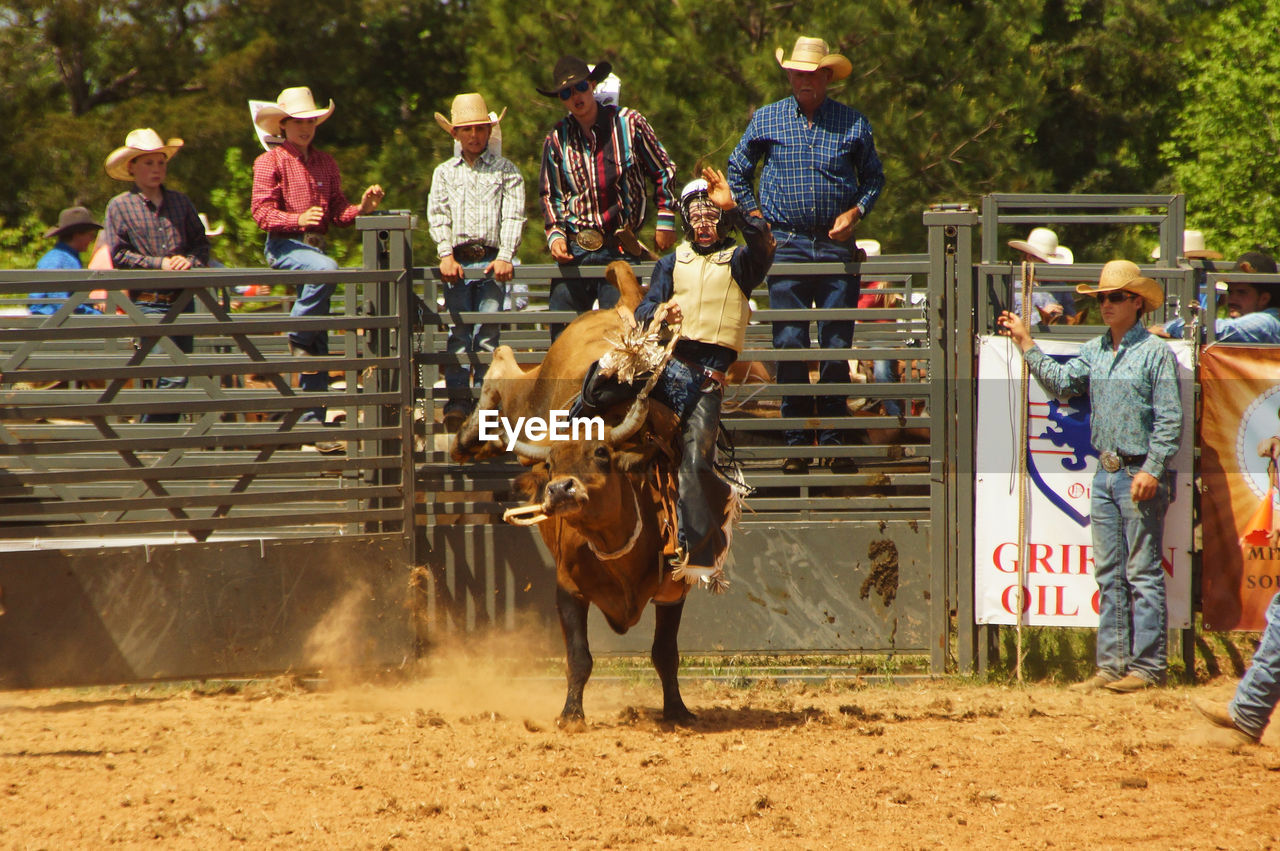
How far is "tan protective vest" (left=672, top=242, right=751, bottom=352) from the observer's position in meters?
7.04

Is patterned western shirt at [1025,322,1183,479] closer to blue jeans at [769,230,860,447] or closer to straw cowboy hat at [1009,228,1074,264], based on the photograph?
blue jeans at [769,230,860,447]

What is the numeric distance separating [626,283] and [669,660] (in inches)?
85.0

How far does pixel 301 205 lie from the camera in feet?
30.4

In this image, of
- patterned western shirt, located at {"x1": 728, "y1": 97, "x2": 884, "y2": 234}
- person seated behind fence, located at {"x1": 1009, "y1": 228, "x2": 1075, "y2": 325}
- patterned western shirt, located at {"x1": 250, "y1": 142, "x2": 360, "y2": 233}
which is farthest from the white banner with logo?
patterned western shirt, located at {"x1": 250, "y1": 142, "x2": 360, "y2": 233}

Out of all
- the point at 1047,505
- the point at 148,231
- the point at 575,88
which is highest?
the point at 575,88

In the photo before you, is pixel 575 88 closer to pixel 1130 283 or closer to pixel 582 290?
pixel 582 290

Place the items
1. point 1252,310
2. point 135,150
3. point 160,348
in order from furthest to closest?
point 135,150, point 1252,310, point 160,348

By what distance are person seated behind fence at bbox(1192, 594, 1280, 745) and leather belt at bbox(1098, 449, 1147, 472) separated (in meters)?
1.52

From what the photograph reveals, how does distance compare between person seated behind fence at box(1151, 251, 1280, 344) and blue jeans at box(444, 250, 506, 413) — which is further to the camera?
person seated behind fence at box(1151, 251, 1280, 344)

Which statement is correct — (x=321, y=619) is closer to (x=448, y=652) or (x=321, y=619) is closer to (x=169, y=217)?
(x=448, y=652)

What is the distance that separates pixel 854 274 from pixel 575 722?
3.30m
